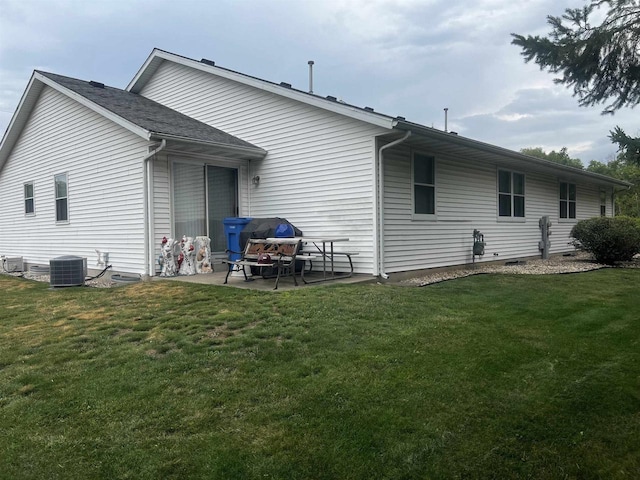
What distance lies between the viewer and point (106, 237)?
1050 cm

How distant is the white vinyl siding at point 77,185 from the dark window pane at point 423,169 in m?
5.25

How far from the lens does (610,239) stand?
1203cm

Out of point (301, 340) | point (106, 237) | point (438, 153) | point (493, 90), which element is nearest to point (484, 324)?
point (301, 340)

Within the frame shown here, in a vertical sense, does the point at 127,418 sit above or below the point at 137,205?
below

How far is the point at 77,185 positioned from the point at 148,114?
2648 millimetres

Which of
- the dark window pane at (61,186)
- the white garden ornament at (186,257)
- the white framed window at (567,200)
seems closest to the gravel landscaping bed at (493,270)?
the white garden ornament at (186,257)

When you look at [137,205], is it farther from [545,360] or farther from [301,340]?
[545,360]

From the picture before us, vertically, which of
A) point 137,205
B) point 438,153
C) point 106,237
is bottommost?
point 106,237

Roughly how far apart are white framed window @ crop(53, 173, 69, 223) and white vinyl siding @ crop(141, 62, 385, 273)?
3793 millimetres

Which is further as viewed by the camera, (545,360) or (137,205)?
(137,205)

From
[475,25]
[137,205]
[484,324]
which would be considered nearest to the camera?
[484,324]

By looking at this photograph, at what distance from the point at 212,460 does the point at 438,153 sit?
839 cm

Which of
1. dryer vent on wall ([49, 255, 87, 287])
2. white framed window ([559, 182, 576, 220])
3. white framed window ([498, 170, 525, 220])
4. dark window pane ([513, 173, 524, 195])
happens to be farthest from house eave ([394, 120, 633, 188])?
dryer vent on wall ([49, 255, 87, 287])

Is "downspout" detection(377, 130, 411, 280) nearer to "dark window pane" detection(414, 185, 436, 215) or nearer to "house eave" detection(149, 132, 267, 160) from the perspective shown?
"dark window pane" detection(414, 185, 436, 215)
